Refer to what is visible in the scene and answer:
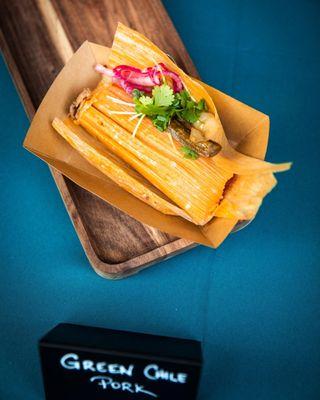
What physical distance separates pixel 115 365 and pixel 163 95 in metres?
1.14

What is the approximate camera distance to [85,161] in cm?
237

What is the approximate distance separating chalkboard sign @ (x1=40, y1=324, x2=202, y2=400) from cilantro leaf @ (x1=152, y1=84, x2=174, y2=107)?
996mm

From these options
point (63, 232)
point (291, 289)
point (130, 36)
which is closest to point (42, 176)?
point (63, 232)

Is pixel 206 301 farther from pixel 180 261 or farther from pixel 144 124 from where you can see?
pixel 144 124

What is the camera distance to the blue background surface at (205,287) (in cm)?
218

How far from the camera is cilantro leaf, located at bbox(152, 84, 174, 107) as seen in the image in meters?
2.24

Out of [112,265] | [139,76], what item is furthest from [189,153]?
[112,265]

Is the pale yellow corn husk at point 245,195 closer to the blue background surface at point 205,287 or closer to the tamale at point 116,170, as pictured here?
the tamale at point 116,170

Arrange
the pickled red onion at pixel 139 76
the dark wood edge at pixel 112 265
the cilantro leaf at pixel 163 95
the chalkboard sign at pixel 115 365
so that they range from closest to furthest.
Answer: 1. the chalkboard sign at pixel 115 365
2. the dark wood edge at pixel 112 265
3. the cilantro leaf at pixel 163 95
4. the pickled red onion at pixel 139 76

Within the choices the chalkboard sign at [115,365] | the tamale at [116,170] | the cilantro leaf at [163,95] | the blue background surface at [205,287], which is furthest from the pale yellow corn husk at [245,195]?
the chalkboard sign at [115,365]

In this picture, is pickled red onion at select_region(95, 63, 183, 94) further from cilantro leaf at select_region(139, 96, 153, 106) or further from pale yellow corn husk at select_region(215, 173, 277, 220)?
pale yellow corn husk at select_region(215, 173, 277, 220)

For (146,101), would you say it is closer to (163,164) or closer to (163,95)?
(163,95)

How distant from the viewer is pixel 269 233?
8.40 ft

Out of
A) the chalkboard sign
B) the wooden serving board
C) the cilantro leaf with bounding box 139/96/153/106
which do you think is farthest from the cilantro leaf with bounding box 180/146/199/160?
the chalkboard sign
